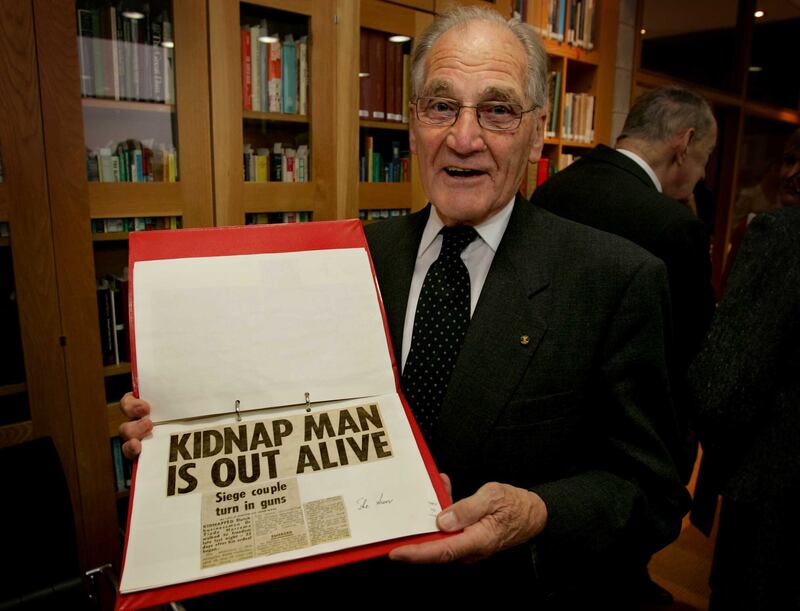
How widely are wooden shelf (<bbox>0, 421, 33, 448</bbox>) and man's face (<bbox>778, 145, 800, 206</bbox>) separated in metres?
3.04

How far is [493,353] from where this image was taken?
37.9 inches

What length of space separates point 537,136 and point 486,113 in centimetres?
16

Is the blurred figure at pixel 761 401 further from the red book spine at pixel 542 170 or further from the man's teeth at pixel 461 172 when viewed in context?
the red book spine at pixel 542 170

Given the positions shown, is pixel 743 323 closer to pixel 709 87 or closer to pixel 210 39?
pixel 210 39

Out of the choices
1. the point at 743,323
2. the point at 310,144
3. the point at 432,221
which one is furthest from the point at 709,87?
the point at 432,221

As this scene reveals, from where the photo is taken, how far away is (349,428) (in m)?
0.82

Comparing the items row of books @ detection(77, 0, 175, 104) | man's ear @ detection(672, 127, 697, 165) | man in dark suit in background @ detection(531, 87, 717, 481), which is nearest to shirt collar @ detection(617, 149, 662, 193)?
man in dark suit in background @ detection(531, 87, 717, 481)

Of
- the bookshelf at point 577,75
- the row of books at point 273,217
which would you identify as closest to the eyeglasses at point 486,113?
the row of books at point 273,217

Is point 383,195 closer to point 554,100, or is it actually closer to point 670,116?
point 670,116

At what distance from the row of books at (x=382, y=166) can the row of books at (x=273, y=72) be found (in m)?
0.35

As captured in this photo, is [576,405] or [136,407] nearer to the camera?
[136,407]

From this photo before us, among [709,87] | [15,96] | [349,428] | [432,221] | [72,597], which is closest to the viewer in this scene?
[349,428]

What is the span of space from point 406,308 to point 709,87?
506 centimetres
